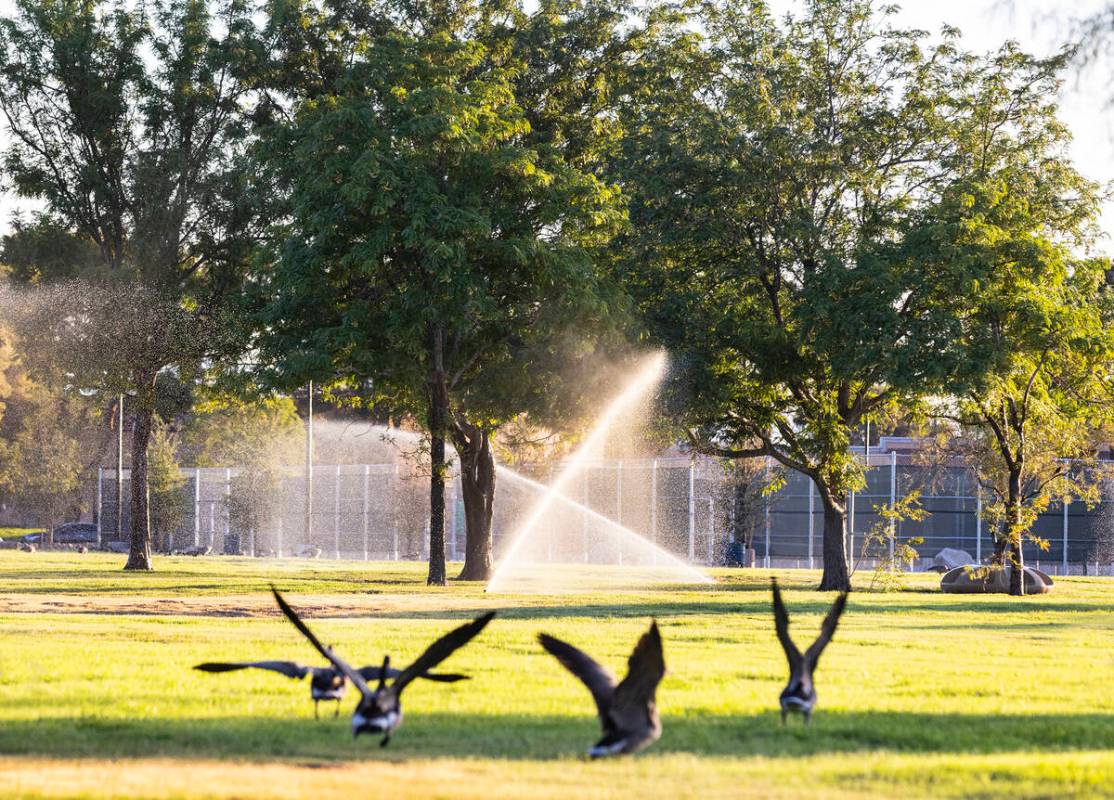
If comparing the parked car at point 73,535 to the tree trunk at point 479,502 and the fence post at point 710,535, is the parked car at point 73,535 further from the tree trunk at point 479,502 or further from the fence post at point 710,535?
the tree trunk at point 479,502

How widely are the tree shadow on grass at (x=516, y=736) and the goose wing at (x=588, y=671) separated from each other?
100 centimetres

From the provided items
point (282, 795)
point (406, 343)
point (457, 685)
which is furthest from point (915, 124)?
point (282, 795)

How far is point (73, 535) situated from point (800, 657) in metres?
82.7

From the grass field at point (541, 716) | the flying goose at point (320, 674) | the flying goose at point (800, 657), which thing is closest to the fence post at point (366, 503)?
the grass field at point (541, 716)

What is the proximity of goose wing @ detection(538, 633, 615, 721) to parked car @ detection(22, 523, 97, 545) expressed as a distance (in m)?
79.4

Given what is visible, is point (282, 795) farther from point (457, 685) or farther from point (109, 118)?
point (109, 118)

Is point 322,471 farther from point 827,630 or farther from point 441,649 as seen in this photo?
point 441,649

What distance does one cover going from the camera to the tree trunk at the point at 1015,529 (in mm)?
34938

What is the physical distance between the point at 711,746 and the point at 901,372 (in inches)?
954

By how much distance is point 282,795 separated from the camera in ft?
22.4

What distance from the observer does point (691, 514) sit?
2793 inches

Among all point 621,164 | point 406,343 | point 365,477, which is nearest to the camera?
point 406,343

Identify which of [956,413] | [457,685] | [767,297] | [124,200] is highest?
[124,200]

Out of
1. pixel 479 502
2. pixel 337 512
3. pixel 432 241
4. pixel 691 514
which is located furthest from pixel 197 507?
pixel 432 241
